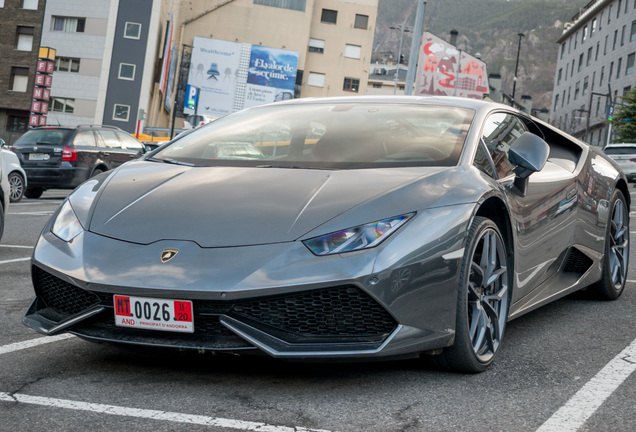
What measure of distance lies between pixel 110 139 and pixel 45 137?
1.45 meters

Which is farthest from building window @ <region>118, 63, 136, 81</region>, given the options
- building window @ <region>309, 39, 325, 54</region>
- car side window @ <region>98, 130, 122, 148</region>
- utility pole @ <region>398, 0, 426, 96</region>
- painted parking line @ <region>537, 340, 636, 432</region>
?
painted parking line @ <region>537, 340, 636, 432</region>

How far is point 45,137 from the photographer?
16.4m

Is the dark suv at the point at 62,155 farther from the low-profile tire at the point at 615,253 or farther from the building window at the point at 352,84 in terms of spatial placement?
the building window at the point at 352,84

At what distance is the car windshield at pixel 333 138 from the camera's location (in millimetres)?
3633

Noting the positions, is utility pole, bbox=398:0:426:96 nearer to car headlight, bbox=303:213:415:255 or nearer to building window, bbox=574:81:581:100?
car headlight, bbox=303:213:415:255

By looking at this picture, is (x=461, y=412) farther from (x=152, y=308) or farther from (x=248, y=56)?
(x=248, y=56)

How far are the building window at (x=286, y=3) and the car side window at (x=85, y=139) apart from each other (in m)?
48.9

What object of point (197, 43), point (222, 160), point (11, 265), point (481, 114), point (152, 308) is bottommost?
point (11, 265)

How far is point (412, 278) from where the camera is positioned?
2.92 metres

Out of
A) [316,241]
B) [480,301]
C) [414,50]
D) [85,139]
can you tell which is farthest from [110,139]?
[316,241]

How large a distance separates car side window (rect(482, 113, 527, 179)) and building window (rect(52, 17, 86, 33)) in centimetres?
5446

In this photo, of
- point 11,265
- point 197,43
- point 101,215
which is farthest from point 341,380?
point 197,43

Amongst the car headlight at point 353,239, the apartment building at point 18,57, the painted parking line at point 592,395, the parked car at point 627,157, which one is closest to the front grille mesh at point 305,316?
the car headlight at point 353,239

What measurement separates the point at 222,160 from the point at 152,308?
1.09 metres
